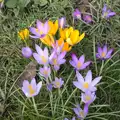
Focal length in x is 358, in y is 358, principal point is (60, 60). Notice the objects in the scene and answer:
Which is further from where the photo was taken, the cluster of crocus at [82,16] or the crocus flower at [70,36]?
the cluster of crocus at [82,16]

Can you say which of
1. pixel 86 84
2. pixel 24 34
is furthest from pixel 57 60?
pixel 24 34

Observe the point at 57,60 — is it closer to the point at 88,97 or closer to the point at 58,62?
the point at 58,62

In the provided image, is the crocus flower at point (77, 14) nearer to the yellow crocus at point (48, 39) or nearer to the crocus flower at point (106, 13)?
the crocus flower at point (106, 13)

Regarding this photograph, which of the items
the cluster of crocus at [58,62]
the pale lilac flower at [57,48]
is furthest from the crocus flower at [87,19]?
the pale lilac flower at [57,48]

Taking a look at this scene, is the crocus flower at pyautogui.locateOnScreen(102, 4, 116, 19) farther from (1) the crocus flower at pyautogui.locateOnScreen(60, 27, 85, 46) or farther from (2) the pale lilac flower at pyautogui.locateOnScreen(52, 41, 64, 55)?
(2) the pale lilac flower at pyautogui.locateOnScreen(52, 41, 64, 55)

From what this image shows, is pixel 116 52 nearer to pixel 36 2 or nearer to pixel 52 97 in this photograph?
pixel 52 97

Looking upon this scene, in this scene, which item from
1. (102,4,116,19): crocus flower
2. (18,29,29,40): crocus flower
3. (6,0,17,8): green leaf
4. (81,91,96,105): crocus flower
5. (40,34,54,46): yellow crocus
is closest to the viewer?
(81,91,96,105): crocus flower

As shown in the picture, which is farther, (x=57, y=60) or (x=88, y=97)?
(x=57, y=60)

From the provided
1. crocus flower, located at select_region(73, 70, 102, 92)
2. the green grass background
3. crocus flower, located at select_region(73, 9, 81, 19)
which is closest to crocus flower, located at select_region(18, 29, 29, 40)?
the green grass background
